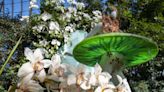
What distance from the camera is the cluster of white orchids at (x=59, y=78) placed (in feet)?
3.43

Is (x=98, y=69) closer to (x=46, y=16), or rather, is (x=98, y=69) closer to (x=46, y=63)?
(x=46, y=63)

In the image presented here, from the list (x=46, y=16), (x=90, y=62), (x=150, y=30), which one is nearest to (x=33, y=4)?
(x=46, y=16)

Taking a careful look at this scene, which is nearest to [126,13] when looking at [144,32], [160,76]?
[144,32]

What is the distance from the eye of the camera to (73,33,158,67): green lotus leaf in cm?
103

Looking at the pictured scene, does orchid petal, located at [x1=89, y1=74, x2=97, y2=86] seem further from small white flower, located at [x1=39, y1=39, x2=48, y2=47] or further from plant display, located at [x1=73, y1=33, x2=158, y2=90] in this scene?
small white flower, located at [x1=39, y1=39, x2=48, y2=47]

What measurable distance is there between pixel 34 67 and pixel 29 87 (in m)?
0.05

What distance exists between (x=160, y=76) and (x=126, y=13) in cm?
94

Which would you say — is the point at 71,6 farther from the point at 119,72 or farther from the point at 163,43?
the point at 119,72

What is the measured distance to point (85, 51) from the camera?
1102mm

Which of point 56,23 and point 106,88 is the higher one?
point 106,88

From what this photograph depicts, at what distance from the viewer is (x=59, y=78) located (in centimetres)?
108

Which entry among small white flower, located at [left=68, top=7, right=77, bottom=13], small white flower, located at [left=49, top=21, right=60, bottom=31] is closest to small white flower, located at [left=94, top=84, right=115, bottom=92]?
small white flower, located at [left=49, top=21, right=60, bottom=31]

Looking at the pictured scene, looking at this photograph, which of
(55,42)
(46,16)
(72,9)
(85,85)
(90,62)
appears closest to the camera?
(85,85)

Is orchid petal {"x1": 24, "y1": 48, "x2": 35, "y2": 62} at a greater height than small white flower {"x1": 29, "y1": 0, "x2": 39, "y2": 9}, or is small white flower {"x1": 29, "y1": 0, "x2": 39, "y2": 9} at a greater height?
orchid petal {"x1": 24, "y1": 48, "x2": 35, "y2": 62}
